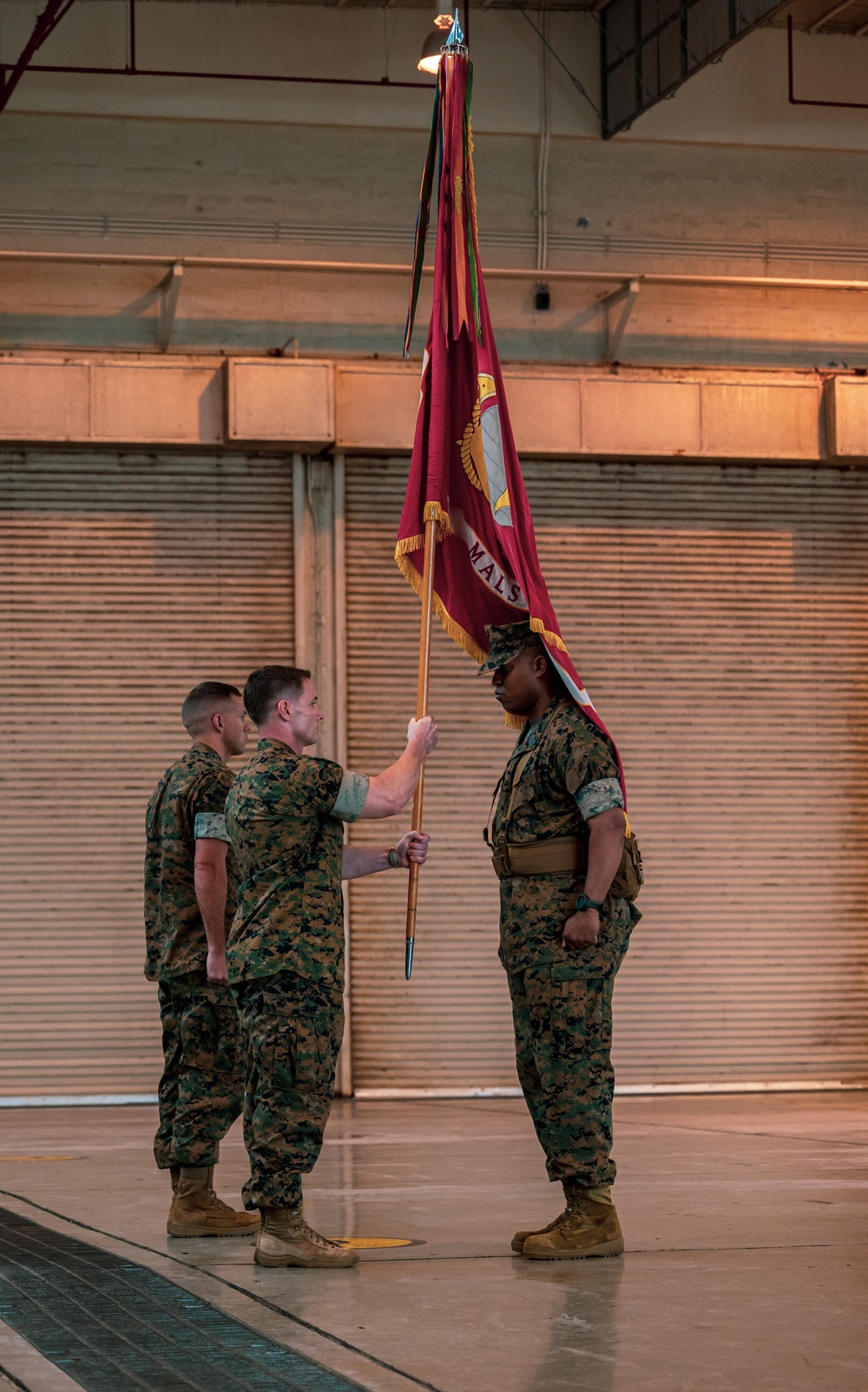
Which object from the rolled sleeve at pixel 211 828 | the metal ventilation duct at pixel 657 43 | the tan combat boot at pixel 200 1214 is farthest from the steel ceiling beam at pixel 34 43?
the tan combat boot at pixel 200 1214

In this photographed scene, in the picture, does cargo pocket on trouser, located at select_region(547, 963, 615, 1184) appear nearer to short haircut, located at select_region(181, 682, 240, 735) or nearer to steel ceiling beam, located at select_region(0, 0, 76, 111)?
short haircut, located at select_region(181, 682, 240, 735)

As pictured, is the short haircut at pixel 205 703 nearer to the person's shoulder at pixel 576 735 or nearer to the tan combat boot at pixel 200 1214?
the person's shoulder at pixel 576 735

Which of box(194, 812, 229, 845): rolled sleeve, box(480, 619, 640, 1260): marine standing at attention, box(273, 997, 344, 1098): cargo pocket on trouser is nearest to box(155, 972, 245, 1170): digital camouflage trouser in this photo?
box(194, 812, 229, 845): rolled sleeve

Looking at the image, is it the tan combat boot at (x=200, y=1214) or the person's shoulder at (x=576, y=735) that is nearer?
the person's shoulder at (x=576, y=735)

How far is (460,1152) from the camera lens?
7.94 meters

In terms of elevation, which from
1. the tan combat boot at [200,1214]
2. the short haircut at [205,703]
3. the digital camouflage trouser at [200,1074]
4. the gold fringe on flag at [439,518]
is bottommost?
the tan combat boot at [200,1214]

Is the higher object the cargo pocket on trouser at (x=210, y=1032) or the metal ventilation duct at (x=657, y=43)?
the metal ventilation duct at (x=657, y=43)

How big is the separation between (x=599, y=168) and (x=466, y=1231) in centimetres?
888

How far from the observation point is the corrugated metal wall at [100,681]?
1131cm

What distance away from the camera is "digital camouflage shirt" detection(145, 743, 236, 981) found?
18.4 ft

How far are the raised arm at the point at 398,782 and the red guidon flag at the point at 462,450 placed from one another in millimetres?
1101

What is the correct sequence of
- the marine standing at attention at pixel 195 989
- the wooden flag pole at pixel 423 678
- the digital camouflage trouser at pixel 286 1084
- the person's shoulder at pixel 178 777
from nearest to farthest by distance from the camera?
the digital camouflage trouser at pixel 286 1084 < the wooden flag pole at pixel 423 678 < the marine standing at attention at pixel 195 989 < the person's shoulder at pixel 178 777

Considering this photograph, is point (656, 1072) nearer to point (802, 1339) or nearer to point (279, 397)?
point (279, 397)

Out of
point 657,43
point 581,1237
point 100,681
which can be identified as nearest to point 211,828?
point 581,1237
